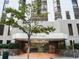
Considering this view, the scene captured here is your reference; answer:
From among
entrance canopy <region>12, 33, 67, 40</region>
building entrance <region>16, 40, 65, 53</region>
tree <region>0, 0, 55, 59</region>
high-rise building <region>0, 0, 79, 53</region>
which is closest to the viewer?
tree <region>0, 0, 55, 59</region>

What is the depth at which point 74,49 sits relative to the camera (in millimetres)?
29469

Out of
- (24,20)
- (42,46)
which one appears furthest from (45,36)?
(24,20)

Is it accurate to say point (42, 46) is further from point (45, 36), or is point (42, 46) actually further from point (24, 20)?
point (24, 20)

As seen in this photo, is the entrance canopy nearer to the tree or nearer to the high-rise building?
the high-rise building

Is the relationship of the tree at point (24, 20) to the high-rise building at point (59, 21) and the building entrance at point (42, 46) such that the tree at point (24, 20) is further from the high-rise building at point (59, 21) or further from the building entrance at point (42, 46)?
the building entrance at point (42, 46)

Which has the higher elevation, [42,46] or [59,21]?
[59,21]

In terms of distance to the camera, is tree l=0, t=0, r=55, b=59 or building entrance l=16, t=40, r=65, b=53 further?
building entrance l=16, t=40, r=65, b=53

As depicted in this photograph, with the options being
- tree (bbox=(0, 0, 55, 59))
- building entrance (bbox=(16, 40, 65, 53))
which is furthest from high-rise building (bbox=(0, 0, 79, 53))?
tree (bbox=(0, 0, 55, 59))

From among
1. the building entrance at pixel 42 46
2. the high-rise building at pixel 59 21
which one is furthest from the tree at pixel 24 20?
the building entrance at pixel 42 46

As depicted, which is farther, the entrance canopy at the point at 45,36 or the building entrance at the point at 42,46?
the building entrance at the point at 42,46

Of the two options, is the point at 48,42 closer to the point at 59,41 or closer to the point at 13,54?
the point at 59,41

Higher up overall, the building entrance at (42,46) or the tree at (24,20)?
the tree at (24,20)

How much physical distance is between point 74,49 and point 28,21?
13.7 m

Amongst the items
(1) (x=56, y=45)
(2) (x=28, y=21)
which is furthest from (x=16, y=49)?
(2) (x=28, y=21)
